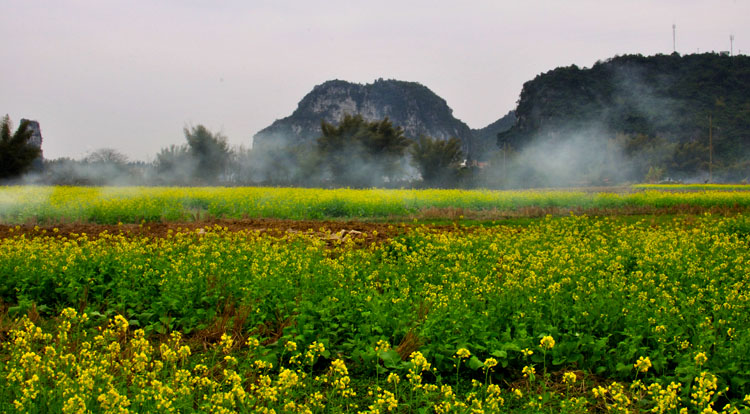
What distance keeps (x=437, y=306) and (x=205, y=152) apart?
50211 millimetres

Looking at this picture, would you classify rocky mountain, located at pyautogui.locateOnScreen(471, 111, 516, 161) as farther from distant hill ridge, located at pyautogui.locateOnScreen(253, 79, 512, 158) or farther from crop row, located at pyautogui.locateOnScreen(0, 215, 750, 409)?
crop row, located at pyautogui.locateOnScreen(0, 215, 750, 409)

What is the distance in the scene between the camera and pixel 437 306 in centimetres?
489

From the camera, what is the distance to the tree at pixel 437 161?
58625 millimetres

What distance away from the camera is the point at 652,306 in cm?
524

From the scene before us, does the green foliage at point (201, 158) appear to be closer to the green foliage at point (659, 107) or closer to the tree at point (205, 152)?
the tree at point (205, 152)

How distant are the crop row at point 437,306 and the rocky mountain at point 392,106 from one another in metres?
114

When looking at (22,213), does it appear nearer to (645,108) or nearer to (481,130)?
(645,108)

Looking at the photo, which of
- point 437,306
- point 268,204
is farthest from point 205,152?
point 437,306

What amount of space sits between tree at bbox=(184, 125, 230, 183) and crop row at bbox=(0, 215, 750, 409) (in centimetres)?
4502

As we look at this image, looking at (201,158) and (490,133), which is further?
(490,133)

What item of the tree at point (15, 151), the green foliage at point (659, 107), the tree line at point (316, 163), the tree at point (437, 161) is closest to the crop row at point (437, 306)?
the tree at point (15, 151)

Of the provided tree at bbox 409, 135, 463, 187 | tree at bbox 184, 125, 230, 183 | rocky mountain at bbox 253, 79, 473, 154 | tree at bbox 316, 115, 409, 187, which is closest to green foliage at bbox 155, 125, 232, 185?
tree at bbox 184, 125, 230, 183

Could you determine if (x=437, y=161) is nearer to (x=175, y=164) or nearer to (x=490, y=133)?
(x=175, y=164)

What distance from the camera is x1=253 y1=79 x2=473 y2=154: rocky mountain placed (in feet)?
403
